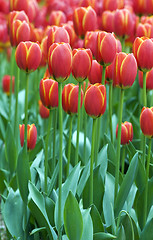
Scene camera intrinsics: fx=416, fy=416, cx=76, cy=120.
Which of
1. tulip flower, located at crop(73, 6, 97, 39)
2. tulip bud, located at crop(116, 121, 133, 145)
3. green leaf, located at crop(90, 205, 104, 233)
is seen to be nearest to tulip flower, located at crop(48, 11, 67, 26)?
tulip flower, located at crop(73, 6, 97, 39)

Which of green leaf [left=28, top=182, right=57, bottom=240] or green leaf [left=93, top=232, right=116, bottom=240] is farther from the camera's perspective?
green leaf [left=28, top=182, right=57, bottom=240]

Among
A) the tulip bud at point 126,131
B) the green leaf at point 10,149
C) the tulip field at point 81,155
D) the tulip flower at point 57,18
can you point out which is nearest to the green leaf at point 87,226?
the tulip field at point 81,155

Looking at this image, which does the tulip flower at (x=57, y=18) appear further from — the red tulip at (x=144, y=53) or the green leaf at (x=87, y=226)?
the green leaf at (x=87, y=226)

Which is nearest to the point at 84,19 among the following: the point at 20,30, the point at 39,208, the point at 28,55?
the point at 20,30

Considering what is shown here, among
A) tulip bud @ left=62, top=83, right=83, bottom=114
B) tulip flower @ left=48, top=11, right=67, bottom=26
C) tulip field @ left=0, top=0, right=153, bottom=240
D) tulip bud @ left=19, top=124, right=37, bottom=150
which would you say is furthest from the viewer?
tulip flower @ left=48, top=11, right=67, bottom=26

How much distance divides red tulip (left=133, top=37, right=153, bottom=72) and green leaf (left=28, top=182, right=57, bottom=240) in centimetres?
63

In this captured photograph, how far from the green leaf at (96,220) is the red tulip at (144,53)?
0.56m

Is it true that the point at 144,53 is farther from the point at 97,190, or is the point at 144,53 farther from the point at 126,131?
the point at 97,190

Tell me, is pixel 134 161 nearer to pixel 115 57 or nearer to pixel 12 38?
pixel 115 57

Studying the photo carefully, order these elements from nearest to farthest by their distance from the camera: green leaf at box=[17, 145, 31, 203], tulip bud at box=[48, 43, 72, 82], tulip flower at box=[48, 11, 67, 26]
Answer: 1. tulip bud at box=[48, 43, 72, 82]
2. green leaf at box=[17, 145, 31, 203]
3. tulip flower at box=[48, 11, 67, 26]

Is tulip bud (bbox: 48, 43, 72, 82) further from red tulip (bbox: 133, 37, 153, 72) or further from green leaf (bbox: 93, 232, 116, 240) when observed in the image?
green leaf (bbox: 93, 232, 116, 240)

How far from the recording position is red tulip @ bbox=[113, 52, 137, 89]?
1.45 metres

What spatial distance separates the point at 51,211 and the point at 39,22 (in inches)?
100

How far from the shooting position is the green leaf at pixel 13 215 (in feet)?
5.82
